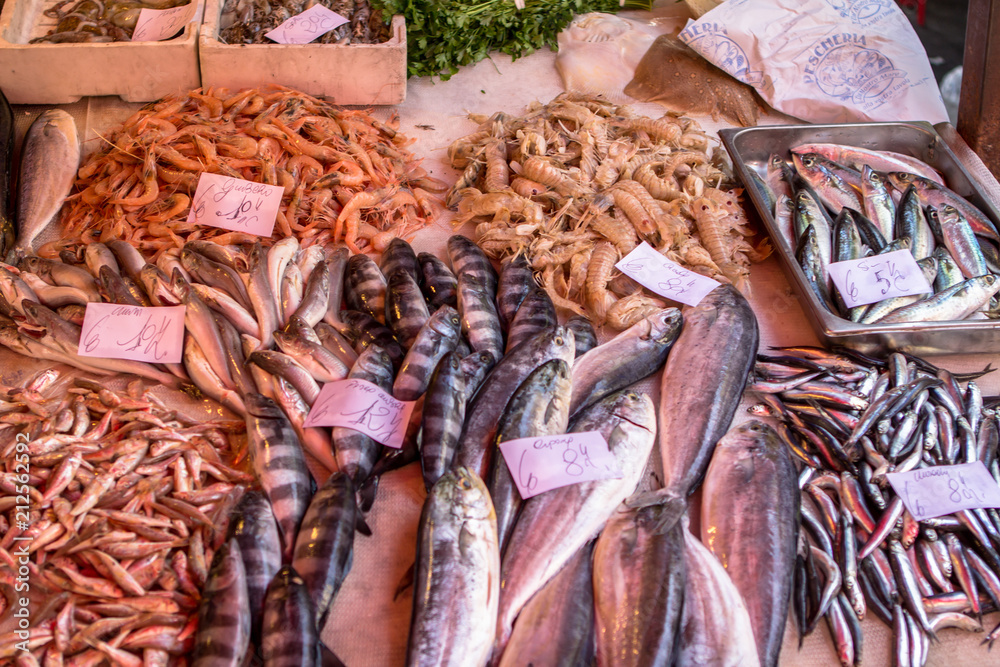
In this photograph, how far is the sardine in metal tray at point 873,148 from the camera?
8.02 feet

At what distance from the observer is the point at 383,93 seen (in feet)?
11.5

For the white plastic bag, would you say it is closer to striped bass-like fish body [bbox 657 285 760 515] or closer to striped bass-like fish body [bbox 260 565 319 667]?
striped bass-like fish body [bbox 657 285 760 515]

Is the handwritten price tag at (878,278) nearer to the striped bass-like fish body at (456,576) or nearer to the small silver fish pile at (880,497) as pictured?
the small silver fish pile at (880,497)

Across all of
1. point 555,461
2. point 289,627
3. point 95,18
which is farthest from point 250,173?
point 289,627

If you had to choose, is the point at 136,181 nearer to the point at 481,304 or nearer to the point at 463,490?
the point at 481,304

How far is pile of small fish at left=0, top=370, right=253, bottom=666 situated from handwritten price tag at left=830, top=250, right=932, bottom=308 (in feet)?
7.36

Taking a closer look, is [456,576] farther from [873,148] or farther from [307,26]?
[873,148]

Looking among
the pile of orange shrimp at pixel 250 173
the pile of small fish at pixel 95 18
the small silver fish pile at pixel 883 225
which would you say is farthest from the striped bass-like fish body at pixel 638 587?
the pile of small fish at pixel 95 18

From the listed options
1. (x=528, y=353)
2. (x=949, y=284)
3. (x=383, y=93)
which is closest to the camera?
(x=528, y=353)

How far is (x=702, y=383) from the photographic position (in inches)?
89.3

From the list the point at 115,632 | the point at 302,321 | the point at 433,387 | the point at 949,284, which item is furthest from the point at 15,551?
the point at 949,284

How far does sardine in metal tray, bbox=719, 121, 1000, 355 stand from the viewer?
2.45 m

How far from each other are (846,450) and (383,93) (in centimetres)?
268

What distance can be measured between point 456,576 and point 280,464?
62cm
